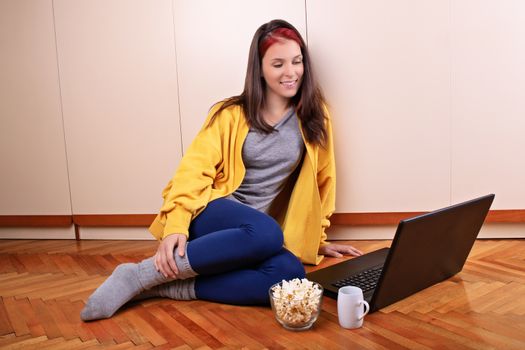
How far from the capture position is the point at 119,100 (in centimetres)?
239

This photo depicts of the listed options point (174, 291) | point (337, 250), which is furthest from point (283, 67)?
point (174, 291)

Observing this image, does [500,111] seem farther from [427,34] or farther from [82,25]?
[82,25]

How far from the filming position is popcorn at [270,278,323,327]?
138cm

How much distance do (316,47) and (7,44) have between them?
4.67 ft

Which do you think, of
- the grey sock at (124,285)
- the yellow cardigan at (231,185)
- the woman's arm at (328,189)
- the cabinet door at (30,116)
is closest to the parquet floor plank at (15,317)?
the grey sock at (124,285)

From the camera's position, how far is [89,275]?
6.63ft

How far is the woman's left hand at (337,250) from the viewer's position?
2059mm

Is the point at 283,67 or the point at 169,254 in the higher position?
the point at 283,67

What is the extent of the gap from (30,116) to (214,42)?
958mm

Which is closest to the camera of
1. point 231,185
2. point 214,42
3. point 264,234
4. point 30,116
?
point 264,234

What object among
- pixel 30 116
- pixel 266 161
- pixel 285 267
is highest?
pixel 30 116

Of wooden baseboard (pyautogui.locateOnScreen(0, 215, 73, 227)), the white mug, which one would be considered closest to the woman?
the white mug

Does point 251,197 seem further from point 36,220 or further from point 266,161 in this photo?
point 36,220

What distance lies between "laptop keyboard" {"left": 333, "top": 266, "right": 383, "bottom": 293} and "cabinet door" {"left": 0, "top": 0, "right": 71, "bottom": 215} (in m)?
1.44
